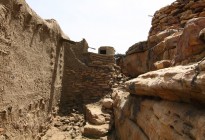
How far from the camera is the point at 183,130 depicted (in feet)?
6.68

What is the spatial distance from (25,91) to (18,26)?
1494 millimetres

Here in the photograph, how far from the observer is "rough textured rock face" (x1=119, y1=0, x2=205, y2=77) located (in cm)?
278

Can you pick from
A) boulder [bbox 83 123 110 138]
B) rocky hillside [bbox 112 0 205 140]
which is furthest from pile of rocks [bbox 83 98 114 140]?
rocky hillside [bbox 112 0 205 140]

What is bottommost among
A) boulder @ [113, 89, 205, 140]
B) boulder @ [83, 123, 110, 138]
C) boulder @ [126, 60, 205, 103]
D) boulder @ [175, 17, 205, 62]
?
boulder @ [83, 123, 110, 138]

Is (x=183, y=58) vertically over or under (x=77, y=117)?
over

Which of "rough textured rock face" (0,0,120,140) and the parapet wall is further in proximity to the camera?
the parapet wall

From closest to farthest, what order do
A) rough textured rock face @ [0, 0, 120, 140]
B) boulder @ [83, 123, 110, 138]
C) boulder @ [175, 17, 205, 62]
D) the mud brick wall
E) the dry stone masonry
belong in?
1. the dry stone masonry
2. boulder @ [175, 17, 205, 62]
3. rough textured rock face @ [0, 0, 120, 140]
4. boulder @ [83, 123, 110, 138]
5. the mud brick wall

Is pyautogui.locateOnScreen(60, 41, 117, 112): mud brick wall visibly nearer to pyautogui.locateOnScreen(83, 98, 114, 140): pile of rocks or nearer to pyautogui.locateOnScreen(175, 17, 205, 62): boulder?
pyautogui.locateOnScreen(83, 98, 114, 140): pile of rocks

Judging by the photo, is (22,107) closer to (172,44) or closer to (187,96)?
(172,44)

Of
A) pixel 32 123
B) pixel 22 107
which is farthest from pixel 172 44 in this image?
pixel 32 123

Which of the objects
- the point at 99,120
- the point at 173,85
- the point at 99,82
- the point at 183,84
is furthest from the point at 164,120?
the point at 99,82

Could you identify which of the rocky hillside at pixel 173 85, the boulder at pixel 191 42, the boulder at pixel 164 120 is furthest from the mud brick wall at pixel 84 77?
the boulder at pixel 191 42

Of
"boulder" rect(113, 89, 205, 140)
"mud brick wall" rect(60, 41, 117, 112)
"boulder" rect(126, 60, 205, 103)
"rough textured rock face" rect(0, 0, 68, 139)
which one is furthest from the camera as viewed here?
"mud brick wall" rect(60, 41, 117, 112)

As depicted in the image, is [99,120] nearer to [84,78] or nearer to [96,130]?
[96,130]
